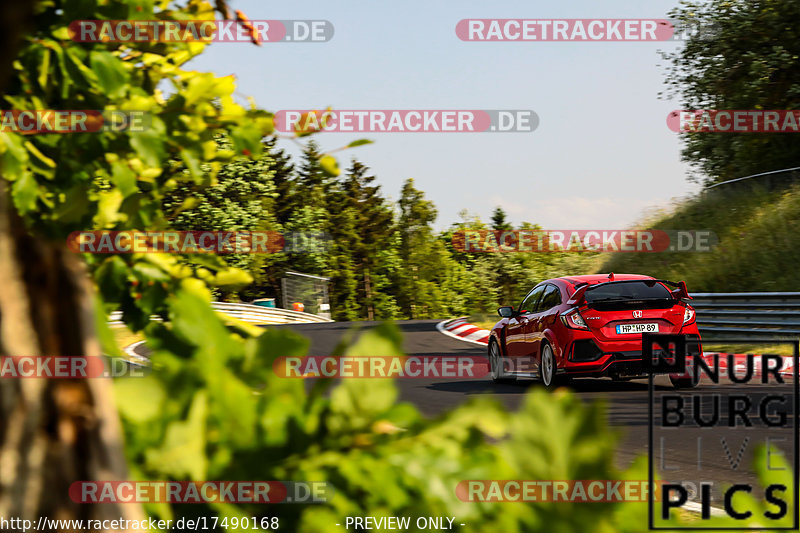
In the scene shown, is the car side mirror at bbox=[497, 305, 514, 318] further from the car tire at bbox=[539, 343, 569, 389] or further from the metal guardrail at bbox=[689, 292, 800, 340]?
the metal guardrail at bbox=[689, 292, 800, 340]

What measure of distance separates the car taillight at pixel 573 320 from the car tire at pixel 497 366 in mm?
1771

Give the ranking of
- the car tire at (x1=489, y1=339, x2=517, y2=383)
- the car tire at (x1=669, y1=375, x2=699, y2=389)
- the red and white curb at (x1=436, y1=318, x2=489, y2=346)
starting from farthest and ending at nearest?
the red and white curb at (x1=436, y1=318, x2=489, y2=346) < the car tire at (x1=489, y1=339, x2=517, y2=383) < the car tire at (x1=669, y1=375, x2=699, y2=389)

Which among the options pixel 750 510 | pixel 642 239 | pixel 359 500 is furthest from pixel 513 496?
pixel 642 239

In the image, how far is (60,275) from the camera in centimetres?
87

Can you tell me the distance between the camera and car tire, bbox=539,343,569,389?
485 inches

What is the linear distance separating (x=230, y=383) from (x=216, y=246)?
1417 millimetres

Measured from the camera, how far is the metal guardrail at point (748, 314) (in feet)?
56.2

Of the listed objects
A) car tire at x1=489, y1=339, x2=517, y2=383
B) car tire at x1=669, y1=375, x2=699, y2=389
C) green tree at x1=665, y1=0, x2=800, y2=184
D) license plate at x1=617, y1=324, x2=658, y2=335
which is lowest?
car tire at x1=489, y1=339, x2=517, y2=383

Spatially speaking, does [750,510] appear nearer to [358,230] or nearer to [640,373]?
[640,373]

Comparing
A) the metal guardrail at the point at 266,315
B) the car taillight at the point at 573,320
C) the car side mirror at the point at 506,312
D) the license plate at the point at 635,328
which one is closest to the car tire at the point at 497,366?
the car side mirror at the point at 506,312

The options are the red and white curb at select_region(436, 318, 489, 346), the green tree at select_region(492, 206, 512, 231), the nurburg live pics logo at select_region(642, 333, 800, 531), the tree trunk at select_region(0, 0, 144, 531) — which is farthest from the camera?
the green tree at select_region(492, 206, 512, 231)

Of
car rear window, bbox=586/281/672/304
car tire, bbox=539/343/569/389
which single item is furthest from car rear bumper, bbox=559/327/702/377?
car rear window, bbox=586/281/672/304

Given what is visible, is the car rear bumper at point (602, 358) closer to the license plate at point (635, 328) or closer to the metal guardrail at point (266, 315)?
the license plate at point (635, 328)

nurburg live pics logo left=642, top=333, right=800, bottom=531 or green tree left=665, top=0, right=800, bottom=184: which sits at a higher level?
green tree left=665, top=0, right=800, bottom=184
